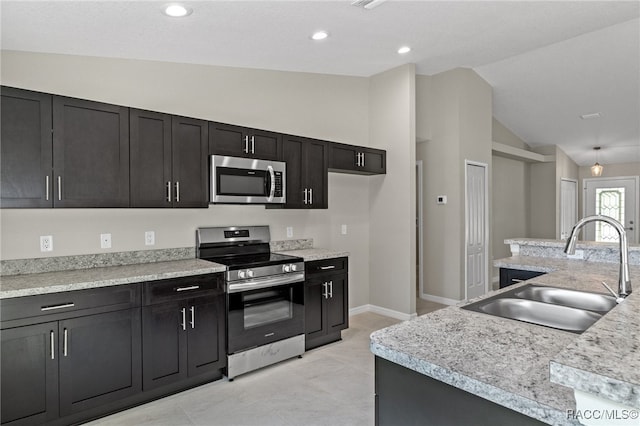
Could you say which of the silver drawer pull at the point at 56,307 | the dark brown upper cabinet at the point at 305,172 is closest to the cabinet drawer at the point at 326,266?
the dark brown upper cabinet at the point at 305,172

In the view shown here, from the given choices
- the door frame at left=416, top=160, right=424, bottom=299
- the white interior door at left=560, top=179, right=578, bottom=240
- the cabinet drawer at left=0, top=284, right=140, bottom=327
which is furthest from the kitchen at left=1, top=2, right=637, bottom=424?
the white interior door at left=560, top=179, right=578, bottom=240

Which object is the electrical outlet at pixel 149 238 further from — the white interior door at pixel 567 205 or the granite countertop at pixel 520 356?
the white interior door at pixel 567 205

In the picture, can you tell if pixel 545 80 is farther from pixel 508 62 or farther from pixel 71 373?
pixel 71 373

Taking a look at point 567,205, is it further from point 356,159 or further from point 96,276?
point 96,276

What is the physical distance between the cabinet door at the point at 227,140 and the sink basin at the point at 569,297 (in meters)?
2.44

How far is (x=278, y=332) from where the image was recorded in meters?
3.23

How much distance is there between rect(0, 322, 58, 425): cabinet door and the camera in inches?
82.3

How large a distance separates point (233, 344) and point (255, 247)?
1.10 m

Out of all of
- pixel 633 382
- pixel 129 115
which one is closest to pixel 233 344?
pixel 129 115

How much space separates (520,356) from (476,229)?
15.4 ft

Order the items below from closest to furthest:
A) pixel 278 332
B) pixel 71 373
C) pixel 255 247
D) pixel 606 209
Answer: pixel 71 373 → pixel 278 332 → pixel 255 247 → pixel 606 209

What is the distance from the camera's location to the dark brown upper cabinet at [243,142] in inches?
125

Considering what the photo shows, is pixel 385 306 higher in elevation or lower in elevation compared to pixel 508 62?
lower

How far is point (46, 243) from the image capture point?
268 centimetres
